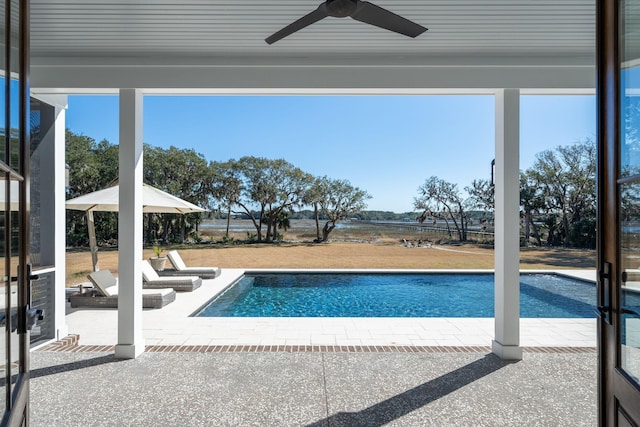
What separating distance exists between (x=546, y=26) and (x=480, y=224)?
44.7 ft

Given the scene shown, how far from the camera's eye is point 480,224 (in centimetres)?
1591

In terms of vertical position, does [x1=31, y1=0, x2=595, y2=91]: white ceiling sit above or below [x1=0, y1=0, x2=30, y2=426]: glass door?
above

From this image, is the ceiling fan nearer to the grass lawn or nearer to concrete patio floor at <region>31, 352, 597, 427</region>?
concrete patio floor at <region>31, 352, 597, 427</region>

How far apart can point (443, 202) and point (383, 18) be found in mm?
14747

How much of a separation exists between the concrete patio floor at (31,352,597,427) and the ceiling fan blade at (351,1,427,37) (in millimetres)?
2846

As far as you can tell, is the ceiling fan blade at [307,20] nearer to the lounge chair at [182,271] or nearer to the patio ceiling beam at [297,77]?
the patio ceiling beam at [297,77]

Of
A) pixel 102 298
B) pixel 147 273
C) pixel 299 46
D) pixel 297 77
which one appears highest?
pixel 299 46

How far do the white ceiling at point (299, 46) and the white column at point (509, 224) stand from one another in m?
0.34

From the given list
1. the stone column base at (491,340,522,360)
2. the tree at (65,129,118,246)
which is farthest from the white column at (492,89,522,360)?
the tree at (65,129,118,246)

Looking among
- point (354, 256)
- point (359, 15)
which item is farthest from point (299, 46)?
point (354, 256)

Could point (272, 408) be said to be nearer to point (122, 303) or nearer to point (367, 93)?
point (122, 303)

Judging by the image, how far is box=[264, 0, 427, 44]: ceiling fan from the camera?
234 centimetres

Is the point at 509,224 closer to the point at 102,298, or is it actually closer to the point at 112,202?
the point at 102,298

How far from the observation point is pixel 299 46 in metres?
3.72
